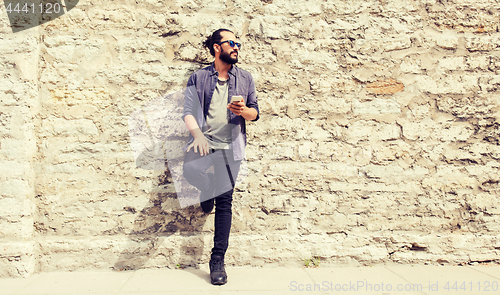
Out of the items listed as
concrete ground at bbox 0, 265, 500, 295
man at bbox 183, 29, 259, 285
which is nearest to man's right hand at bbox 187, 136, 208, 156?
man at bbox 183, 29, 259, 285

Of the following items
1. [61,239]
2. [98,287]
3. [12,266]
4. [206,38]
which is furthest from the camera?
[206,38]

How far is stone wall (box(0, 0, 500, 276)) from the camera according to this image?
2.45 m

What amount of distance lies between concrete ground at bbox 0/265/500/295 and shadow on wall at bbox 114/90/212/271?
0.52ft

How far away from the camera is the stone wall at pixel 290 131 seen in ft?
8.05

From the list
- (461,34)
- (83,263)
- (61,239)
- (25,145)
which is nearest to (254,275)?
(83,263)

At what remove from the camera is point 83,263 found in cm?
240

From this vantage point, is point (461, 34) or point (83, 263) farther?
point (461, 34)

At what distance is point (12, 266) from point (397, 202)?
3057mm

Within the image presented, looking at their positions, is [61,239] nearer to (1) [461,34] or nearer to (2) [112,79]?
(2) [112,79]

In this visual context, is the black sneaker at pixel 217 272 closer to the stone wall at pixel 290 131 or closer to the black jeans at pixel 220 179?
the black jeans at pixel 220 179

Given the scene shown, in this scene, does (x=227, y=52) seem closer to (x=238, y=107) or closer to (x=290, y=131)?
(x=238, y=107)

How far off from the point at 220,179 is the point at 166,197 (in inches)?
23.3

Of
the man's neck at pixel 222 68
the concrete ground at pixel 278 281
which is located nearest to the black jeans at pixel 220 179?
the concrete ground at pixel 278 281

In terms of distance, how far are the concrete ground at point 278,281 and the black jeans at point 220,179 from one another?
31 cm
